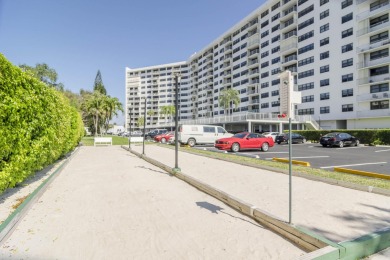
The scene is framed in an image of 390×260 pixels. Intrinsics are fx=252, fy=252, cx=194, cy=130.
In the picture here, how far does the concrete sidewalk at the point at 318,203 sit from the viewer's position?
164 inches

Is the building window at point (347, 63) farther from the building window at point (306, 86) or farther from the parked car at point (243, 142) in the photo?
the parked car at point (243, 142)

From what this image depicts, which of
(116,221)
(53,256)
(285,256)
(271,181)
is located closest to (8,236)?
(53,256)

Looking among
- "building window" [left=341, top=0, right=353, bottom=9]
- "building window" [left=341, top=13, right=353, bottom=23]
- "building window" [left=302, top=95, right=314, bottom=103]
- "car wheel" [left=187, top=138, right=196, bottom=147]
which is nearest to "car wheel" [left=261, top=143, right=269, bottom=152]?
"car wheel" [left=187, top=138, right=196, bottom=147]

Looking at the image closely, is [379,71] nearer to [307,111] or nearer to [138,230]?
[307,111]

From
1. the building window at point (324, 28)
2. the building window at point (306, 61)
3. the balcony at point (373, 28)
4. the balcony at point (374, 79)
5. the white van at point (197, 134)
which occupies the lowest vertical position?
the white van at point (197, 134)

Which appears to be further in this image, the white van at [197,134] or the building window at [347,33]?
the building window at [347,33]

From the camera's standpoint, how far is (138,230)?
417 cm

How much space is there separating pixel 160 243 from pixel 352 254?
2609 millimetres

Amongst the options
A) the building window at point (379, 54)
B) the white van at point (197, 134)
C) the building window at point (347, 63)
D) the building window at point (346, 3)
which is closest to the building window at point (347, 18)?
the building window at point (346, 3)

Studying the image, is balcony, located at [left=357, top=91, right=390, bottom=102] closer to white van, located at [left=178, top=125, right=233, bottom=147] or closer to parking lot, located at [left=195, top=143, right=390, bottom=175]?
parking lot, located at [left=195, top=143, right=390, bottom=175]

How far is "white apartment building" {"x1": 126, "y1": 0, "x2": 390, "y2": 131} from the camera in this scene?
39.5 m

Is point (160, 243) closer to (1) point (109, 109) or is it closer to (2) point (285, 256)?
(2) point (285, 256)

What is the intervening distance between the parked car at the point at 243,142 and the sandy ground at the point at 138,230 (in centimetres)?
1159

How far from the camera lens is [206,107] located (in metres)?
91.8
